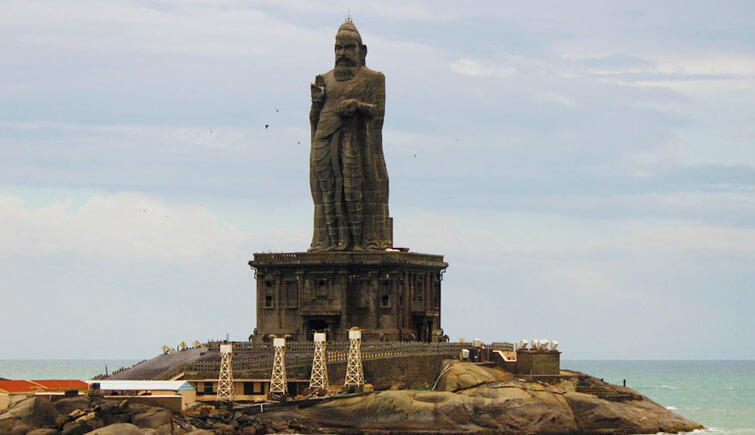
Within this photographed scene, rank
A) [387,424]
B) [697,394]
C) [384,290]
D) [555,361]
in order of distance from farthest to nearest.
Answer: [697,394] < [384,290] < [555,361] < [387,424]

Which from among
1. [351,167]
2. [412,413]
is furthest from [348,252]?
[412,413]

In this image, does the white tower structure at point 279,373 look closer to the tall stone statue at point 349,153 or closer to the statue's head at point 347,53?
the tall stone statue at point 349,153

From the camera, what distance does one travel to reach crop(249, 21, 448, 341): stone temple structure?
101750 millimetres

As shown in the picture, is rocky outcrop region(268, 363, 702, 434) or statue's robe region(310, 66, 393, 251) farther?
statue's robe region(310, 66, 393, 251)

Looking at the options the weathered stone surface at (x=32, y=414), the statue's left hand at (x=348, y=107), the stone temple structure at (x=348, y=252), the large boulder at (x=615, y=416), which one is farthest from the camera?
the statue's left hand at (x=348, y=107)

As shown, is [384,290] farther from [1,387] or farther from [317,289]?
[1,387]

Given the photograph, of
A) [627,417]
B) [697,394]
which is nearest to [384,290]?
[627,417]

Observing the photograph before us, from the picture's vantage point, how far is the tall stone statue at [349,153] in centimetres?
10400

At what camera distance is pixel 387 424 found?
86125 millimetres

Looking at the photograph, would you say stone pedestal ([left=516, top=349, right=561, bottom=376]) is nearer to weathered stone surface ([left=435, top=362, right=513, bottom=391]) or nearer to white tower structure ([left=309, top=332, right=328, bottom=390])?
weathered stone surface ([left=435, top=362, right=513, bottom=391])

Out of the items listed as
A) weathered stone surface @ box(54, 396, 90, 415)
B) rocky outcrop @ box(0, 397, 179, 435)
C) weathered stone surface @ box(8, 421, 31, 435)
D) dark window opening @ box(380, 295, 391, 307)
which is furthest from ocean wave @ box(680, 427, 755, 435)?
weathered stone surface @ box(8, 421, 31, 435)

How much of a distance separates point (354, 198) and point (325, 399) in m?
19.4

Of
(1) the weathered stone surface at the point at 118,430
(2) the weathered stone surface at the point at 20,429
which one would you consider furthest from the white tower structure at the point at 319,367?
(2) the weathered stone surface at the point at 20,429

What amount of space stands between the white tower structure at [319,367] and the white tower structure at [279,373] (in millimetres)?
1511
